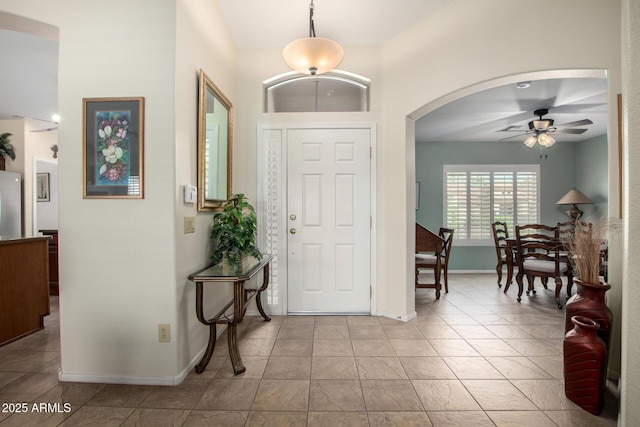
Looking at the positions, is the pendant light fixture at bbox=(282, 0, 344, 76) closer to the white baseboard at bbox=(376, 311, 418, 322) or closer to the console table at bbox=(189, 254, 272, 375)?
the console table at bbox=(189, 254, 272, 375)

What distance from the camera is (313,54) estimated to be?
7.60 ft

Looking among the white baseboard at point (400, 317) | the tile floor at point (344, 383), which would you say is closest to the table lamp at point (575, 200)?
the tile floor at point (344, 383)

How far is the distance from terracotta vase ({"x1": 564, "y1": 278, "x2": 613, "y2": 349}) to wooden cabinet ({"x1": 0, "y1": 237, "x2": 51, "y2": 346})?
457cm

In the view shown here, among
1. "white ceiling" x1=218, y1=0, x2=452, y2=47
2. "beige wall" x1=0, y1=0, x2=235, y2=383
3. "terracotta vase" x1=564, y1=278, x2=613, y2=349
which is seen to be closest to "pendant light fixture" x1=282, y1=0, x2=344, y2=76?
"white ceiling" x1=218, y1=0, x2=452, y2=47

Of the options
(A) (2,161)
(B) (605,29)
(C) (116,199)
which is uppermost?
(B) (605,29)

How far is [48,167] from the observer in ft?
19.6

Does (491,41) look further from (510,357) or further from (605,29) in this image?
(510,357)

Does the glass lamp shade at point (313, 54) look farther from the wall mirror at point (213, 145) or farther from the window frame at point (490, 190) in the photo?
the window frame at point (490, 190)

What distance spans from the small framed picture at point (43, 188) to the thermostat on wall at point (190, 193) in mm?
5879

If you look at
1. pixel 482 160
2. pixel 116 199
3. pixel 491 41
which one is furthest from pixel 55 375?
pixel 482 160

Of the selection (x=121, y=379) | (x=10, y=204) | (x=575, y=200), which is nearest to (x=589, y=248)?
(x=121, y=379)

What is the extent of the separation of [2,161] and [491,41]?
7.05m

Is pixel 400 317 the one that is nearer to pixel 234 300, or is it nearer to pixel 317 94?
pixel 234 300

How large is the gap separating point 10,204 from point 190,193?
4.83 meters
